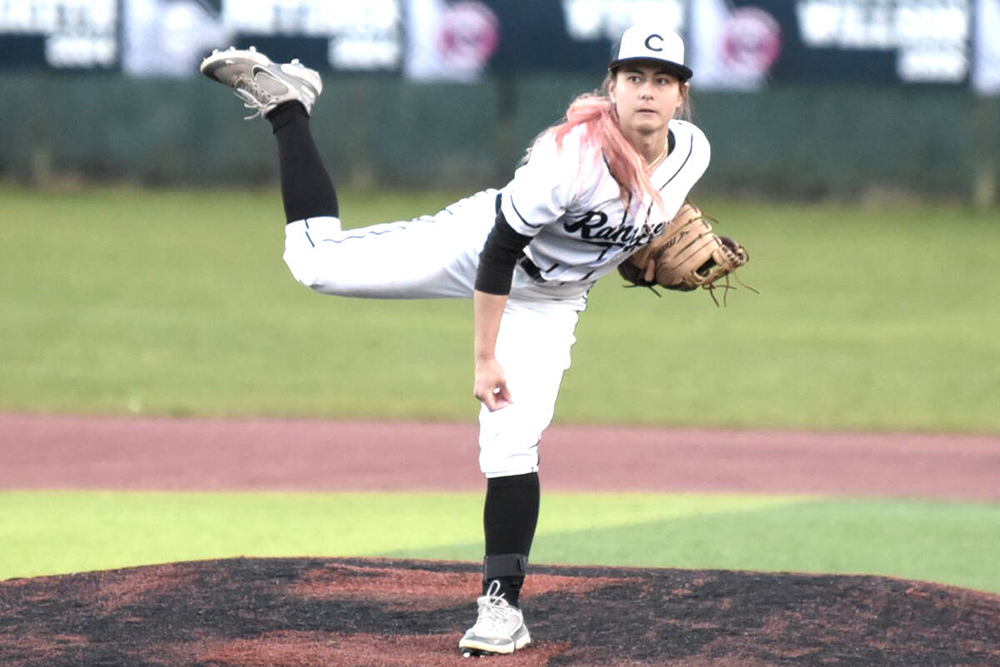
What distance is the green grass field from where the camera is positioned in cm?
610

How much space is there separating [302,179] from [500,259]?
0.89 m

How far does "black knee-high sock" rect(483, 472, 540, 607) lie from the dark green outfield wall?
1656cm

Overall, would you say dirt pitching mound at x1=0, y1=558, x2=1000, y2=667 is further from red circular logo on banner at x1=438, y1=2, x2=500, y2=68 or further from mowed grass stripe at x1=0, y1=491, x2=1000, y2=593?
red circular logo on banner at x1=438, y1=2, x2=500, y2=68

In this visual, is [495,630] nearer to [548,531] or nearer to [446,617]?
[446,617]

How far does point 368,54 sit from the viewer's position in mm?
17844

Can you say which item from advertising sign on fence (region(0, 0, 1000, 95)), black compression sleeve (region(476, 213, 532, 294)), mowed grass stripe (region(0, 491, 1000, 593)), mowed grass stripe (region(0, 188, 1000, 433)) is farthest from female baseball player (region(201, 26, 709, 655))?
advertising sign on fence (region(0, 0, 1000, 95))

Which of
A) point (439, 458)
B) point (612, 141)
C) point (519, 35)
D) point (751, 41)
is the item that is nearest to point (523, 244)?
point (612, 141)

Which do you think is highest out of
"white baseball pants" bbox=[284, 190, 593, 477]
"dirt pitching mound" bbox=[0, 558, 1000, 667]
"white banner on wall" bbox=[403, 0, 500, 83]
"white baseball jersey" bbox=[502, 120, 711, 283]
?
"white banner on wall" bbox=[403, 0, 500, 83]

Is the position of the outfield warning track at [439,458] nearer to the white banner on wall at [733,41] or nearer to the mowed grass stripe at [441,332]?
the mowed grass stripe at [441,332]

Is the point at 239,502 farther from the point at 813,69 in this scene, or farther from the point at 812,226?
the point at 812,226

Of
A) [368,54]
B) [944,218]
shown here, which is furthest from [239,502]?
[944,218]

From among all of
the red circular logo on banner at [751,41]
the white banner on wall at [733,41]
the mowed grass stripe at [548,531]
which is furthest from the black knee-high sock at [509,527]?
the red circular logo on banner at [751,41]

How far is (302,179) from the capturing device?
4598mm

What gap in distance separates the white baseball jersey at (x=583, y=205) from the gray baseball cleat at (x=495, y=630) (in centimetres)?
88
